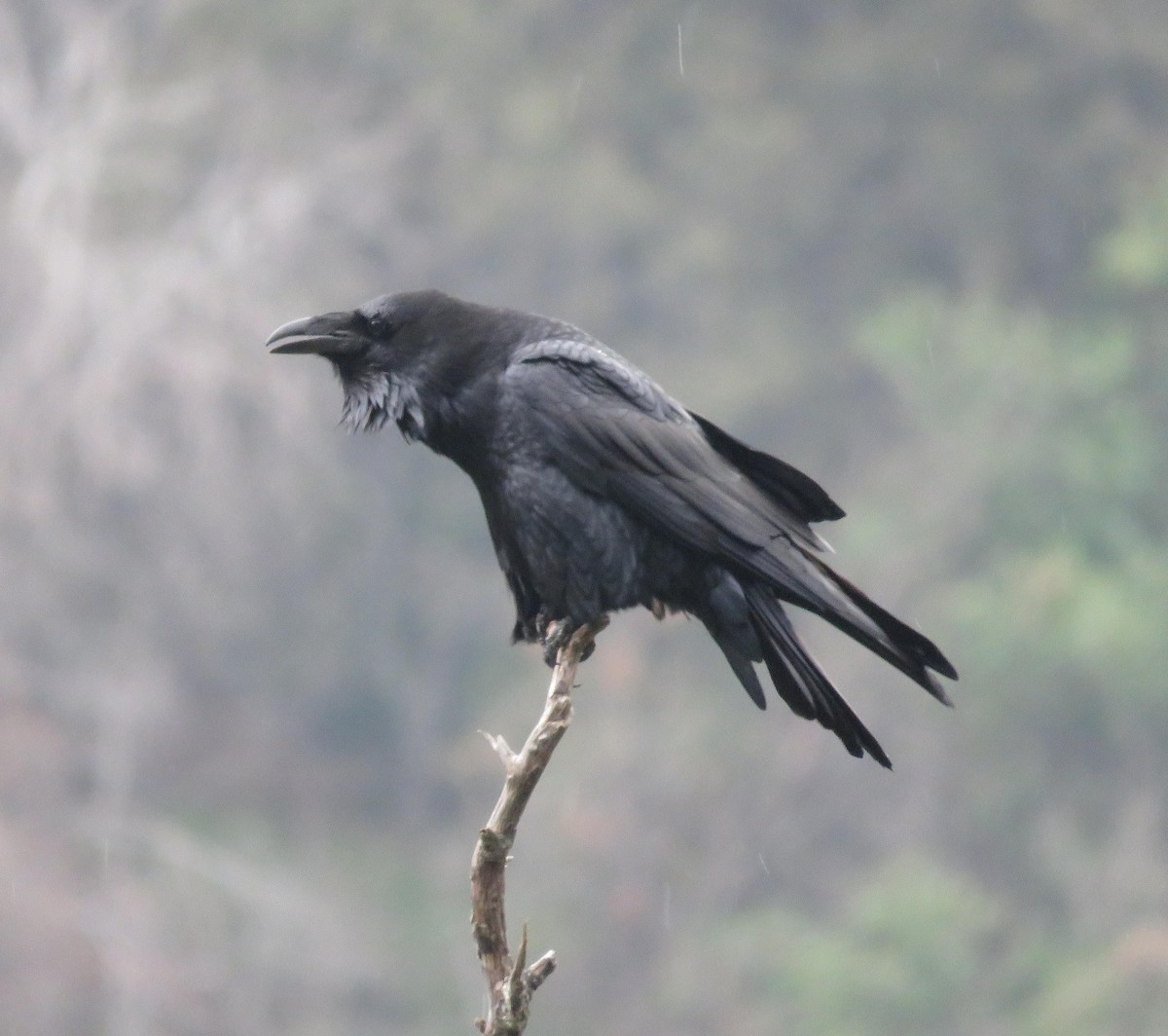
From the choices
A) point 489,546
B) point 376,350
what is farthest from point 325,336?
point 489,546

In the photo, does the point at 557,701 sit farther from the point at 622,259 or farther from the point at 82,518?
the point at 622,259

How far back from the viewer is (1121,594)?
1714 centimetres

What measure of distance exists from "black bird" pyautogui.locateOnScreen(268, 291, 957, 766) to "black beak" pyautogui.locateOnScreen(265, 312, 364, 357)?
0.7 inches

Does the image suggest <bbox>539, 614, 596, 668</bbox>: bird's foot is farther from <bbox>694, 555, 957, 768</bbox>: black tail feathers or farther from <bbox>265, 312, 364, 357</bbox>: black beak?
<bbox>265, 312, 364, 357</bbox>: black beak

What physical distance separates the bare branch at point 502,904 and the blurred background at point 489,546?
469 inches

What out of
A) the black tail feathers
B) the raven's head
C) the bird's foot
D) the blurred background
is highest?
the blurred background

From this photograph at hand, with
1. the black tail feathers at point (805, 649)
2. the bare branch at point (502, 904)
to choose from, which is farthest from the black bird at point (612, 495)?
the bare branch at point (502, 904)

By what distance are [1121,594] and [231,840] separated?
816 centimetres

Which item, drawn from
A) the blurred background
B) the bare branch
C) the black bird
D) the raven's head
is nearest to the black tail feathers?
the black bird

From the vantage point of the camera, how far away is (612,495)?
406 centimetres

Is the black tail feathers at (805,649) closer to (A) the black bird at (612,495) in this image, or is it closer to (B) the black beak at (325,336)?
(A) the black bird at (612,495)

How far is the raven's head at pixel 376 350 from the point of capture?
13.8 feet

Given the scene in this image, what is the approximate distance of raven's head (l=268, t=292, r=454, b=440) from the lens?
166 inches

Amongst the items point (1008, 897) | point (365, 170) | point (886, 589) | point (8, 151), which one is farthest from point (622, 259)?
point (1008, 897)
